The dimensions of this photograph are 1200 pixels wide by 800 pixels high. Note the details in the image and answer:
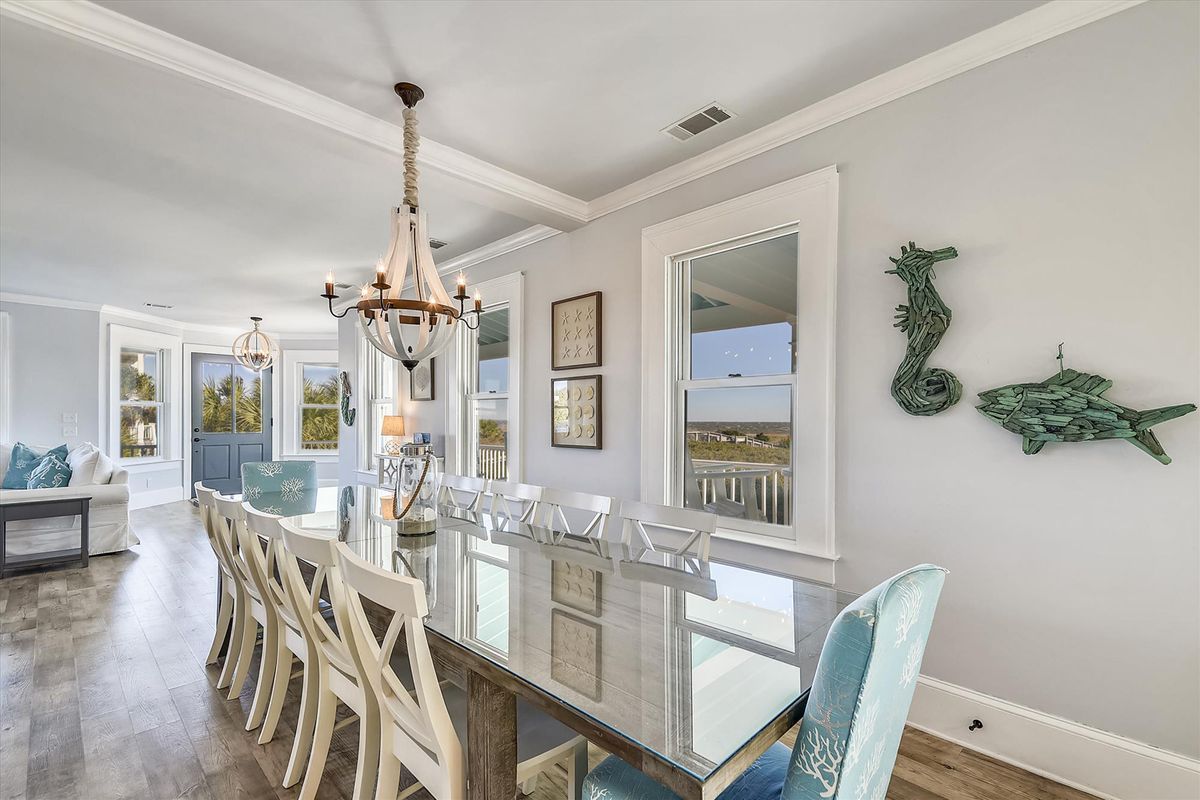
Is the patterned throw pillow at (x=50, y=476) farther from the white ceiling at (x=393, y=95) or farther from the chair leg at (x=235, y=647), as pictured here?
the chair leg at (x=235, y=647)

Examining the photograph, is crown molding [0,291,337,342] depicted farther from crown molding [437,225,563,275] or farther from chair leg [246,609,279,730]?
chair leg [246,609,279,730]

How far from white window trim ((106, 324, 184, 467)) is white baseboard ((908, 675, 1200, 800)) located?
8.89 meters

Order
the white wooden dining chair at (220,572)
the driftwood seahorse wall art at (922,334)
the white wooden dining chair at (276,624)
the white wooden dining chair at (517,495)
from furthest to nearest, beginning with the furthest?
the white wooden dining chair at (517,495), the white wooden dining chair at (220,572), the driftwood seahorse wall art at (922,334), the white wooden dining chair at (276,624)

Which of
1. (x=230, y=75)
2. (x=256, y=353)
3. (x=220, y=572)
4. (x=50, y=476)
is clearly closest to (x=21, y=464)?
(x=50, y=476)

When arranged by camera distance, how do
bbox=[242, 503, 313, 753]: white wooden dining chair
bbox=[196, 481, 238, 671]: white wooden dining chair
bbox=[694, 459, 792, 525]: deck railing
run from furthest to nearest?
1. bbox=[694, 459, 792, 525]: deck railing
2. bbox=[196, 481, 238, 671]: white wooden dining chair
3. bbox=[242, 503, 313, 753]: white wooden dining chair

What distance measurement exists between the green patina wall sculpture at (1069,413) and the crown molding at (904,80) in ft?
3.59

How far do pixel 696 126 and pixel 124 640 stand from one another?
4.14m

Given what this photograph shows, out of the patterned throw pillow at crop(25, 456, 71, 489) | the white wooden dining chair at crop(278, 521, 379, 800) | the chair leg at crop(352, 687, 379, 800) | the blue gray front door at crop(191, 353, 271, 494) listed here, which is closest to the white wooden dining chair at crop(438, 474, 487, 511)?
the white wooden dining chair at crop(278, 521, 379, 800)

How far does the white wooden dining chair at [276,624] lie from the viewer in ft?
6.36

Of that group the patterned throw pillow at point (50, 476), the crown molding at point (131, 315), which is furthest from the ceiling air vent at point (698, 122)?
the crown molding at point (131, 315)

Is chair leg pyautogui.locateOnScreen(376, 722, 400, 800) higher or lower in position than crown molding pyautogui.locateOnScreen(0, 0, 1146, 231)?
lower

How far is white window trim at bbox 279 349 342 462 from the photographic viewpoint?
9.01m

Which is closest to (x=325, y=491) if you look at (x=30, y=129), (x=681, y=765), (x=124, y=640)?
(x=124, y=640)

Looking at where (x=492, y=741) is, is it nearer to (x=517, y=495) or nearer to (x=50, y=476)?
(x=517, y=495)
